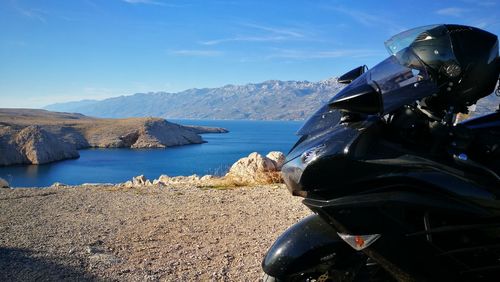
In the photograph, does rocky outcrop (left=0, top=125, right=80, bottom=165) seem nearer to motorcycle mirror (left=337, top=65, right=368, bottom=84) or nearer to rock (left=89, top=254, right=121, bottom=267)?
rock (left=89, top=254, right=121, bottom=267)

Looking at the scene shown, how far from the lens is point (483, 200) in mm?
2348

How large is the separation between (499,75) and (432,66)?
0.50 metres

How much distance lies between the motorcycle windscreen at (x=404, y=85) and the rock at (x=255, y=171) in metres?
10.1

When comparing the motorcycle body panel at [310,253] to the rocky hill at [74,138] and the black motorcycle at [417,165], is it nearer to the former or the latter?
the black motorcycle at [417,165]

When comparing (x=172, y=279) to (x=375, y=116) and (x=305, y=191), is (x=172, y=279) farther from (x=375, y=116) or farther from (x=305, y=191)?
(x=375, y=116)

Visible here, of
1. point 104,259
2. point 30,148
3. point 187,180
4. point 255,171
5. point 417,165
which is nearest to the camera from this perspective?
point 417,165

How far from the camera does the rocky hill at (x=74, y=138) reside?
9425 centimetres

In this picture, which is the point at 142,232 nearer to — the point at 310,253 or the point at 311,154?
the point at 310,253

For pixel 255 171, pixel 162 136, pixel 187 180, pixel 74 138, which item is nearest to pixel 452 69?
pixel 255 171

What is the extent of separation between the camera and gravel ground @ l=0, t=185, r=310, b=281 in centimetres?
553

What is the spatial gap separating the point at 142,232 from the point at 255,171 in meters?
6.46

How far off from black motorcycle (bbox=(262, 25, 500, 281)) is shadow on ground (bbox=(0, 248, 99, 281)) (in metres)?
3.80

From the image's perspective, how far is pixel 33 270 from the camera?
550 centimetres

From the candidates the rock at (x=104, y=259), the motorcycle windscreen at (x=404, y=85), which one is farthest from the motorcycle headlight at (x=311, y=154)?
the rock at (x=104, y=259)
